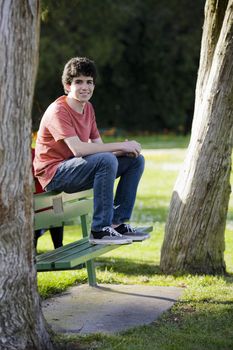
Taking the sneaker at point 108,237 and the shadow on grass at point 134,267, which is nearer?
the sneaker at point 108,237

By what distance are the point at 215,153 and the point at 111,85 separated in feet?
121

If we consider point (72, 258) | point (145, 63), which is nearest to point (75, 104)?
point (72, 258)

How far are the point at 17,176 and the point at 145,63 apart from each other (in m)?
39.6

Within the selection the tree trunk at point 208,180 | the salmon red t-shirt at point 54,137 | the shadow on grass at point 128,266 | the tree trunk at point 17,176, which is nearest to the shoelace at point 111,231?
the salmon red t-shirt at point 54,137

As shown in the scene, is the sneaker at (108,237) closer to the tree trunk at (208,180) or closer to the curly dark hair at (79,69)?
the curly dark hair at (79,69)

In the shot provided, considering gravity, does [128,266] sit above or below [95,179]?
below

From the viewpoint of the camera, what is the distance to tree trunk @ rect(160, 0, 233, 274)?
7270 millimetres

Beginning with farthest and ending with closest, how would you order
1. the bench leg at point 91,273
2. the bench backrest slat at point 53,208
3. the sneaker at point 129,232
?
1. the bench leg at point 91,273
2. the sneaker at point 129,232
3. the bench backrest slat at point 53,208

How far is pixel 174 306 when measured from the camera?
6.20 metres

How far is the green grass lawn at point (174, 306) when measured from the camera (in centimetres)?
514

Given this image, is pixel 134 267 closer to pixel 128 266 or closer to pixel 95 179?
pixel 128 266

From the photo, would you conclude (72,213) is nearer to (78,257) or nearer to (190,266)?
(78,257)

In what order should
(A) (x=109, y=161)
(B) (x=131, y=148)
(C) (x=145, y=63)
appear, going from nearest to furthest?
(A) (x=109, y=161) < (B) (x=131, y=148) < (C) (x=145, y=63)

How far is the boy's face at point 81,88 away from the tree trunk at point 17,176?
171cm
